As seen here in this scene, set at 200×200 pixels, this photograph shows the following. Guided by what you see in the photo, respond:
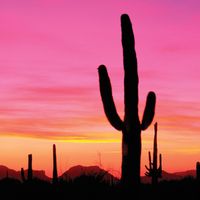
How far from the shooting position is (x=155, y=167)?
27562 millimetres

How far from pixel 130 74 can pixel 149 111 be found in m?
1.02

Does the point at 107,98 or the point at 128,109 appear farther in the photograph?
the point at 128,109

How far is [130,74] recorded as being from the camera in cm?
1246

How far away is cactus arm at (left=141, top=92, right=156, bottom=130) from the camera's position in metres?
12.8

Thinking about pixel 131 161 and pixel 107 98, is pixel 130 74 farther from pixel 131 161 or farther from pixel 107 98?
pixel 131 161

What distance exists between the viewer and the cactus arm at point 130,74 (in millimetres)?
12422

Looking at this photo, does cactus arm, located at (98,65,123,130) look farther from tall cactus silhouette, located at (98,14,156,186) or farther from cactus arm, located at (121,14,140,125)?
cactus arm, located at (121,14,140,125)

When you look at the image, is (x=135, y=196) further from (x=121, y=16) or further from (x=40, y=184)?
(x=40, y=184)

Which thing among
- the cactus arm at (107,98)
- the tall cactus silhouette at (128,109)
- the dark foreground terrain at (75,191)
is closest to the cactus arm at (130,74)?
the tall cactus silhouette at (128,109)

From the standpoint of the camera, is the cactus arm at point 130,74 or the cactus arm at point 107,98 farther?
the cactus arm at point 130,74

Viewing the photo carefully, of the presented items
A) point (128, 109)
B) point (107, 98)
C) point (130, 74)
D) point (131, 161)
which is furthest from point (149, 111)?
point (131, 161)

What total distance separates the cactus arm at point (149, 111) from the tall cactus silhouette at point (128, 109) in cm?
28

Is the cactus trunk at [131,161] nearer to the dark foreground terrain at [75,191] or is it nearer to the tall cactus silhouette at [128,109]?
the tall cactus silhouette at [128,109]

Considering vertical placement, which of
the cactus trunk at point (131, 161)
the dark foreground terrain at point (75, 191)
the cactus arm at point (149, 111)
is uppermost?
the cactus arm at point (149, 111)
